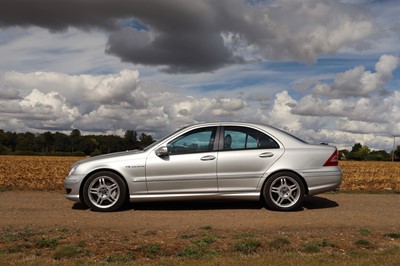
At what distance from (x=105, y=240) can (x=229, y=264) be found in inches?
68.6

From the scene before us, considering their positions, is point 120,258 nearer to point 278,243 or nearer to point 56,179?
point 278,243

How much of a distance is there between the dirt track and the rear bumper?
1.26ft

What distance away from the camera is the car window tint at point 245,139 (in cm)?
869

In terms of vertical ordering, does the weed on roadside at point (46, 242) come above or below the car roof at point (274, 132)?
below

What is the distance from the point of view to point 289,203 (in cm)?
857

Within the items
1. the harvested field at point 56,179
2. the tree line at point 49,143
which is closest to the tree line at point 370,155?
the tree line at point 49,143

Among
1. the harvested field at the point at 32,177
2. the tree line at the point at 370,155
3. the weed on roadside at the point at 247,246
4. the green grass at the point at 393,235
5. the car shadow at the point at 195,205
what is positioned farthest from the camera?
the tree line at the point at 370,155

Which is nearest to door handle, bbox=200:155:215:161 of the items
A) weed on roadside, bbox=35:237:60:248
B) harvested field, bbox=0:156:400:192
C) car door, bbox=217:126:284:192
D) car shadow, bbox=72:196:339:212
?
car door, bbox=217:126:284:192

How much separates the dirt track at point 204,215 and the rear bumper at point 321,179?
383 millimetres

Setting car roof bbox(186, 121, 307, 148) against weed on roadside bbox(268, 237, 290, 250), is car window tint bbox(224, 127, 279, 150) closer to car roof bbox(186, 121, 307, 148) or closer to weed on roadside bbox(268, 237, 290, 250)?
car roof bbox(186, 121, 307, 148)

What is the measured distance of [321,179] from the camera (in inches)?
344

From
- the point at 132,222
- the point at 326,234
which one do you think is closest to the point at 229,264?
the point at 326,234

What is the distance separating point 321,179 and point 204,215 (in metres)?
2.17

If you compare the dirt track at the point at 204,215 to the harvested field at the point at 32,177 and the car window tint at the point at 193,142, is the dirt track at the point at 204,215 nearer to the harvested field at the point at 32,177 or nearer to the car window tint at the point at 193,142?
the car window tint at the point at 193,142
